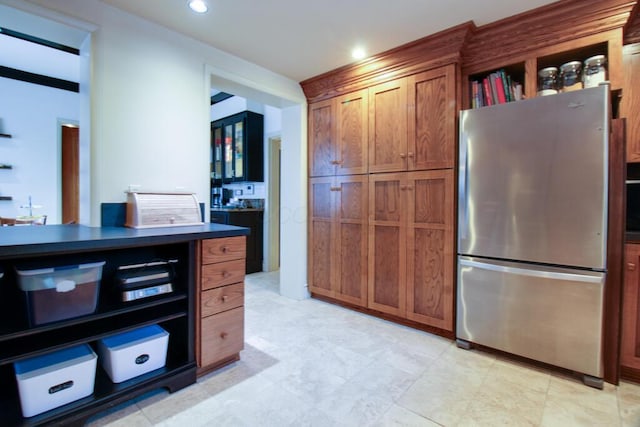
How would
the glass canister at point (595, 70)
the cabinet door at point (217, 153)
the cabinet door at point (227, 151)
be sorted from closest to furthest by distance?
the glass canister at point (595, 70) → the cabinet door at point (227, 151) → the cabinet door at point (217, 153)

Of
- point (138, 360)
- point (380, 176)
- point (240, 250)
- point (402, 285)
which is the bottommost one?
point (138, 360)

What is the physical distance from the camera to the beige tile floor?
1.44 meters

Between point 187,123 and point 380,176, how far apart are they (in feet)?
5.28

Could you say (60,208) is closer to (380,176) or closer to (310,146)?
(310,146)

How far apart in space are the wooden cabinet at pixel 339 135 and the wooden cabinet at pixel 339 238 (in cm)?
11

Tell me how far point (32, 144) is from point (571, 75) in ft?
19.7

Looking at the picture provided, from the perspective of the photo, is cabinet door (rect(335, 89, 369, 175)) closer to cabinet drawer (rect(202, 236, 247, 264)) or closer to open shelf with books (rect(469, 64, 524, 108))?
open shelf with books (rect(469, 64, 524, 108))

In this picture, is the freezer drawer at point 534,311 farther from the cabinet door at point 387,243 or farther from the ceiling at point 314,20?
the ceiling at point 314,20

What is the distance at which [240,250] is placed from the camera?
73.5 inches

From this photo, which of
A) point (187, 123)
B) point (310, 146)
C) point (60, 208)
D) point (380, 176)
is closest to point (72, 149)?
point (60, 208)

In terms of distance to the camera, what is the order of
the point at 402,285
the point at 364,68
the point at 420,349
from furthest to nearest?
the point at 364,68 → the point at 402,285 → the point at 420,349

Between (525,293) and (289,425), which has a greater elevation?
(525,293)

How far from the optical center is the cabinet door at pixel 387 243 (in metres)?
2.48

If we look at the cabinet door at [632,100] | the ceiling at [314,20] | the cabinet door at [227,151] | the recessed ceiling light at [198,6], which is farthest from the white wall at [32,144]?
the cabinet door at [632,100]
